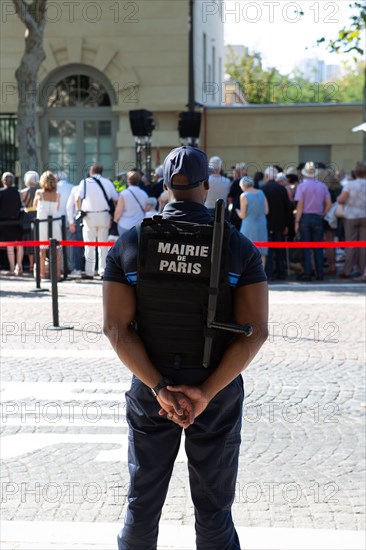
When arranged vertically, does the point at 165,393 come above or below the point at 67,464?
above

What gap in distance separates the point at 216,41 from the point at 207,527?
37.5 m

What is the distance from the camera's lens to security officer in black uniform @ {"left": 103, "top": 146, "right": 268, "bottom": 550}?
3.83m

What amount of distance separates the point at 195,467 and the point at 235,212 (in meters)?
12.8

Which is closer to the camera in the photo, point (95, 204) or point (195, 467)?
point (195, 467)

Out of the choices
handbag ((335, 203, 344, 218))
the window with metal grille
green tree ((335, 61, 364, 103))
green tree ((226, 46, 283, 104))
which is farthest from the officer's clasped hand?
green tree ((335, 61, 364, 103))

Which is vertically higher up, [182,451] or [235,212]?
[235,212]

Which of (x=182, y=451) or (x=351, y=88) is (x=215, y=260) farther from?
(x=351, y=88)

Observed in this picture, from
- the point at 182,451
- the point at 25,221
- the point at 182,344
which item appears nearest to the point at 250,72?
the point at 25,221

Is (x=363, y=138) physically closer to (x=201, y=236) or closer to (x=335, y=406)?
(x=335, y=406)

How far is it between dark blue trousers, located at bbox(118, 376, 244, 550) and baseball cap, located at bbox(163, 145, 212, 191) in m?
0.84

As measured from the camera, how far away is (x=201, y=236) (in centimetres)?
380

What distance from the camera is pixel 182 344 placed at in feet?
12.7

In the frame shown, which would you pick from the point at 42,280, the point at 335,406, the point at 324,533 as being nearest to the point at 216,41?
the point at 42,280

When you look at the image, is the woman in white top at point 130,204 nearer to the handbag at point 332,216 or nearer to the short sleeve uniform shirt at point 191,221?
the handbag at point 332,216
